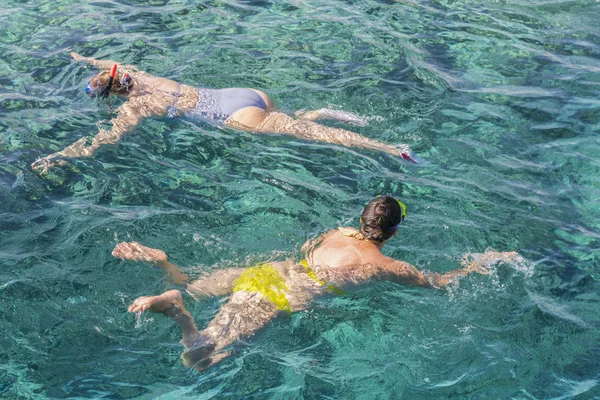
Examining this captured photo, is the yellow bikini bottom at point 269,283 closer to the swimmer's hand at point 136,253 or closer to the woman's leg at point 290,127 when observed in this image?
the swimmer's hand at point 136,253

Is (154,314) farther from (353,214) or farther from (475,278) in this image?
(475,278)

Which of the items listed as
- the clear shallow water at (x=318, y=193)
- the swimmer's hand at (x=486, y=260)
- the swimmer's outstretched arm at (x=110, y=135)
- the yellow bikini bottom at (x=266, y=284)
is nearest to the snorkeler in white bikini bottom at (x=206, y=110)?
the swimmer's outstretched arm at (x=110, y=135)

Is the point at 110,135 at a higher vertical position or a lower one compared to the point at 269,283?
higher

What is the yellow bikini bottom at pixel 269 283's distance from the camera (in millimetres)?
5621

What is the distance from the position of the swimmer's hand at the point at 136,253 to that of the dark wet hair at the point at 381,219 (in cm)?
179

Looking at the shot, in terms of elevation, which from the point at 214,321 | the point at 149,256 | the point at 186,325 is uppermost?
the point at 149,256

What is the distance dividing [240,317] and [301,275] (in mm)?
672

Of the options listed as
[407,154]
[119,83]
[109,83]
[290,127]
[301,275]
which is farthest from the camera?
[290,127]

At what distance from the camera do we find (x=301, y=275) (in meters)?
5.81

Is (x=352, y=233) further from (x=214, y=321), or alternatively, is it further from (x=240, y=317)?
(x=214, y=321)

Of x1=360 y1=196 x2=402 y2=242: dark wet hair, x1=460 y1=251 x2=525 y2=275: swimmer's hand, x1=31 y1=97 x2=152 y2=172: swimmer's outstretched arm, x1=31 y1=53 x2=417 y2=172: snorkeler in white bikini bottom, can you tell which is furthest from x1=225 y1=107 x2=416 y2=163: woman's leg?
x1=360 y1=196 x2=402 y2=242: dark wet hair

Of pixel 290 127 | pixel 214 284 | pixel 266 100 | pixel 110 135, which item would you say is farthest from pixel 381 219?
pixel 110 135

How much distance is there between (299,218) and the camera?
22.9ft

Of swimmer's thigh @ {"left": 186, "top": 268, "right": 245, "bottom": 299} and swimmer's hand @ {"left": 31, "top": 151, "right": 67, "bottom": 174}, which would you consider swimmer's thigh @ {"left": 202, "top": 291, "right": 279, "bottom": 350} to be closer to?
swimmer's thigh @ {"left": 186, "top": 268, "right": 245, "bottom": 299}
